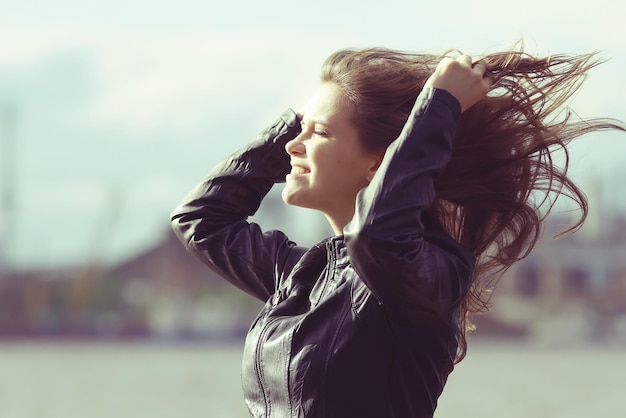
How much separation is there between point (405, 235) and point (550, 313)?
48722mm

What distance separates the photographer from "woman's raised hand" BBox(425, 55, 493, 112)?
1720 millimetres

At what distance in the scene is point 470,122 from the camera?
185 cm

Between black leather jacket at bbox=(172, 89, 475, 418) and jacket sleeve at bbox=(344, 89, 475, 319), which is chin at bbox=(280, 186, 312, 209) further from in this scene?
jacket sleeve at bbox=(344, 89, 475, 319)

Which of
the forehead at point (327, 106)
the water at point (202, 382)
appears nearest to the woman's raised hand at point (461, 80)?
the forehead at point (327, 106)

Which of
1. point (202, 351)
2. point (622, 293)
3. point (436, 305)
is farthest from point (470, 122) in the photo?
point (622, 293)

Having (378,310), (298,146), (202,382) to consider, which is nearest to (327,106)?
(298,146)

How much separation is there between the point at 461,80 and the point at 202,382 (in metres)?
31.6

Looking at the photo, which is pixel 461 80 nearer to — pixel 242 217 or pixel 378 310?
pixel 378 310

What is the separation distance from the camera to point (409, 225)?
1.65 metres

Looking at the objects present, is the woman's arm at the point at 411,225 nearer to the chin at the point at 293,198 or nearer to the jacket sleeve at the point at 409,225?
the jacket sleeve at the point at 409,225

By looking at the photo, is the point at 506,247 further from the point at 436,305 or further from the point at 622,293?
the point at 622,293

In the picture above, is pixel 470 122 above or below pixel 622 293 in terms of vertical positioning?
above

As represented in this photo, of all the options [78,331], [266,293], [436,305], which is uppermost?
[436,305]

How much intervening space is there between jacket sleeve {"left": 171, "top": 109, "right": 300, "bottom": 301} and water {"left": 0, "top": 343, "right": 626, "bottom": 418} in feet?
66.6
